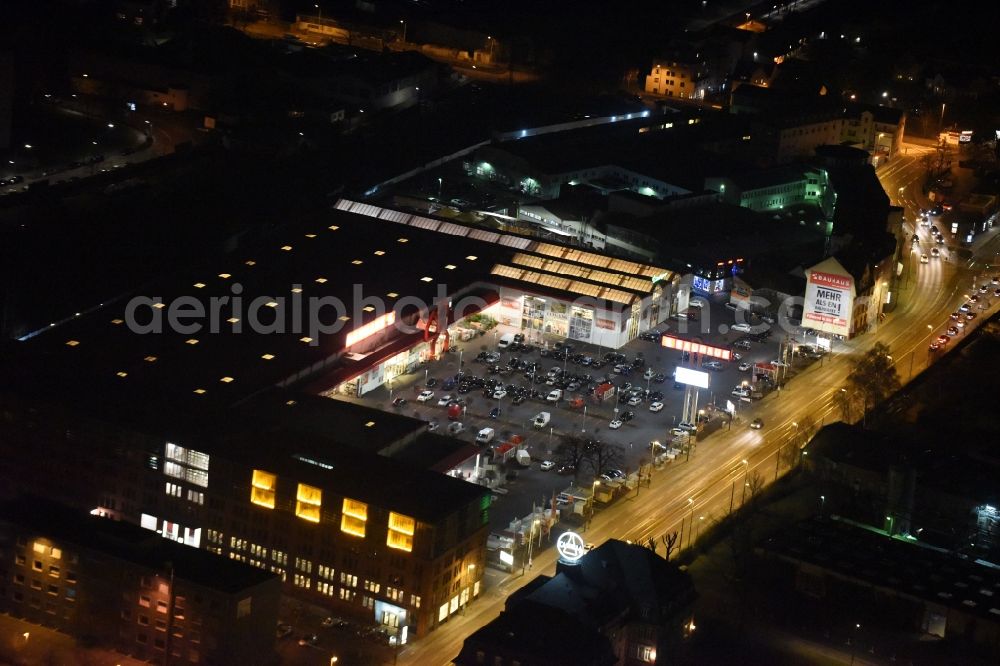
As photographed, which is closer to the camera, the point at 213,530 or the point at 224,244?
the point at 213,530

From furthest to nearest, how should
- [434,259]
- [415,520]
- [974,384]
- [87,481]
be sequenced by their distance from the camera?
1. [434,259]
2. [974,384]
3. [87,481]
4. [415,520]

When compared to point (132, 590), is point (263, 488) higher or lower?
higher

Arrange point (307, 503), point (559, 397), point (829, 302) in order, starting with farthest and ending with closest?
1. point (829, 302)
2. point (559, 397)
3. point (307, 503)

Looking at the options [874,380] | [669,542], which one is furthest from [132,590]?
[874,380]

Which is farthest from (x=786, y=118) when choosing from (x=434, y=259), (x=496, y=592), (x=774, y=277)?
(x=496, y=592)

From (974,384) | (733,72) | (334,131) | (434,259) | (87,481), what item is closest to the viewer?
(87,481)

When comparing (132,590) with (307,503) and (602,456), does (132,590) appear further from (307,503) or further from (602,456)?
(602,456)

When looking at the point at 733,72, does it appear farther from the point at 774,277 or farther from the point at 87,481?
the point at 87,481
